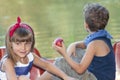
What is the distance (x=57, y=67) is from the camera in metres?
3.15

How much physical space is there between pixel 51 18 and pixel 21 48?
6.58 metres

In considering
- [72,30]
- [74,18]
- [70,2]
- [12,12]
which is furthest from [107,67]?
[70,2]

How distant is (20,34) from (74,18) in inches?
252

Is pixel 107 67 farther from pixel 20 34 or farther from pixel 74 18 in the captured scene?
pixel 74 18

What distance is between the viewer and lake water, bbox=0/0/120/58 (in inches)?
275

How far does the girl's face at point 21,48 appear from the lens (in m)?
2.98

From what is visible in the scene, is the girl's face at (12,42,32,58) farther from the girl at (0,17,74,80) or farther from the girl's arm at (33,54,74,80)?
the girl's arm at (33,54,74,80)

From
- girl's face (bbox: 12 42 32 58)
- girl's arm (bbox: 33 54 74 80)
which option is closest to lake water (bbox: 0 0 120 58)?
girl's arm (bbox: 33 54 74 80)

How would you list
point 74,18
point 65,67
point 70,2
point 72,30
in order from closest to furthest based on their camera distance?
point 65,67, point 72,30, point 74,18, point 70,2

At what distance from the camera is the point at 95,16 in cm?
325

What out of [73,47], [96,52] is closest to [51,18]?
[73,47]

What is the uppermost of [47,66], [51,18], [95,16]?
[95,16]

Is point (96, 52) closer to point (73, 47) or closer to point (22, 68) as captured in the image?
point (73, 47)

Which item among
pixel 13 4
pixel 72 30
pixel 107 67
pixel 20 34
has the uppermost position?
pixel 20 34
